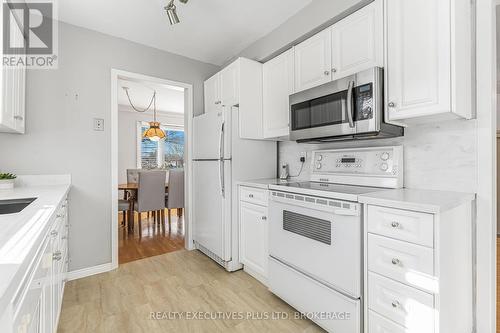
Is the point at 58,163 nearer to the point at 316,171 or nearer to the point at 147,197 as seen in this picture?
the point at 147,197

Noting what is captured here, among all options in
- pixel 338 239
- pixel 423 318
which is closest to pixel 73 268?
pixel 338 239

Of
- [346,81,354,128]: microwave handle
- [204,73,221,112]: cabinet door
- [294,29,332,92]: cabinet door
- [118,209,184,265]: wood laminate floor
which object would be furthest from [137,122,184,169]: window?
[346,81,354,128]: microwave handle

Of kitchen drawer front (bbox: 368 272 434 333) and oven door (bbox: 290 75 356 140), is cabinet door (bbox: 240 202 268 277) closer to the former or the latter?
oven door (bbox: 290 75 356 140)

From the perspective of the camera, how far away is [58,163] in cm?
236

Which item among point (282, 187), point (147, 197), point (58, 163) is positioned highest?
point (58, 163)

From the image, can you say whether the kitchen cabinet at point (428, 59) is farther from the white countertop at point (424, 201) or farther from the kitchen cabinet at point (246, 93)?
the kitchen cabinet at point (246, 93)

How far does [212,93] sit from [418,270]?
269 cm

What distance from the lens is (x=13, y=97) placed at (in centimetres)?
181

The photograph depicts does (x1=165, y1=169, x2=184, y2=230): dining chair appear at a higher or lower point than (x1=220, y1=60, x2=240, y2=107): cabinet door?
lower

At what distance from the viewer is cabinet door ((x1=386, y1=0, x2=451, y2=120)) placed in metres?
1.34

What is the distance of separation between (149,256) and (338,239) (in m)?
2.35

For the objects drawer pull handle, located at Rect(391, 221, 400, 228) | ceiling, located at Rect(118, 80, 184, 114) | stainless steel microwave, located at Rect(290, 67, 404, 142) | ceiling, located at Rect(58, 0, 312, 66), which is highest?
ceiling, located at Rect(118, 80, 184, 114)

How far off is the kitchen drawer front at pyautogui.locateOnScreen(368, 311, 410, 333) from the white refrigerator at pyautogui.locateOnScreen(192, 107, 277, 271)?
1.42 metres

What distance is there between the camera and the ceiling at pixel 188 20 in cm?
216
